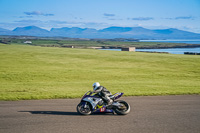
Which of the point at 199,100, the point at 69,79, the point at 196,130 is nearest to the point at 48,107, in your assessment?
the point at 196,130

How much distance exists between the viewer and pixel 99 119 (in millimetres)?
11195

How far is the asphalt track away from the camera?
383 inches

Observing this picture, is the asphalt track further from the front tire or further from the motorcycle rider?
the motorcycle rider

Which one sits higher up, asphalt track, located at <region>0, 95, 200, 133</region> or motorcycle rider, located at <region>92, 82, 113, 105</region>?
motorcycle rider, located at <region>92, 82, 113, 105</region>

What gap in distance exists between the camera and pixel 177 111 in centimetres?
1261

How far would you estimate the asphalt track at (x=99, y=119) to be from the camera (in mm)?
9734

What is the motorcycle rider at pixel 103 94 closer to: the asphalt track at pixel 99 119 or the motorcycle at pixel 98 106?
the motorcycle at pixel 98 106

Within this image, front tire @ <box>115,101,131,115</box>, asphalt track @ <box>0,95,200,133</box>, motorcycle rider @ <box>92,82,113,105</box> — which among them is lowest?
asphalt track @ <box>0,95,200,133</box>

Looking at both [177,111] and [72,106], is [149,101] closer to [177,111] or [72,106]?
[177,111]

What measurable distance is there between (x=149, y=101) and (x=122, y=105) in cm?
367

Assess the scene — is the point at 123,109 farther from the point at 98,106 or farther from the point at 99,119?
the point at 99,119

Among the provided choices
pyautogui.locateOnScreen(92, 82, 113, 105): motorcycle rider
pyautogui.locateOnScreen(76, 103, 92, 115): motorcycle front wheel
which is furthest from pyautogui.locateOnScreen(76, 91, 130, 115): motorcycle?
Answer: pyautogui.locateOnScreen(92, 82, 113, 105): motorcycle rider

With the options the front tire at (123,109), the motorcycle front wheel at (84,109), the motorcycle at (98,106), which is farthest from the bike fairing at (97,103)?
the front tire at (123,109)

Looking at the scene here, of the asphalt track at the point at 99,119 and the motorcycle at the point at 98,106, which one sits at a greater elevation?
the motorcycle at the point at 98,106
